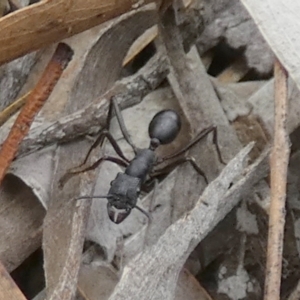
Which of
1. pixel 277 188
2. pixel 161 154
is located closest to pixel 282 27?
pixel 277 188

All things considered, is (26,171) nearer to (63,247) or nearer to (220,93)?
(63,247)

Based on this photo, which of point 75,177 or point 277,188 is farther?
point 75,177

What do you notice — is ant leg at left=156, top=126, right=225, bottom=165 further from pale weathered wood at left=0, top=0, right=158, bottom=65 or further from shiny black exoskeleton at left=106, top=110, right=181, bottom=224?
pale weathered wood at left=0, top=0, right=158, bottom=65

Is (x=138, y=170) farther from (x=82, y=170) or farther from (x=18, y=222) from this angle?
(x=18, y=222)

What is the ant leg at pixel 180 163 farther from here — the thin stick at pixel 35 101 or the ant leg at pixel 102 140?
the thin stick at pixel 35 101

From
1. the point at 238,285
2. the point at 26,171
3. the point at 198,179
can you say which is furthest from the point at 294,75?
the point at 26,171
